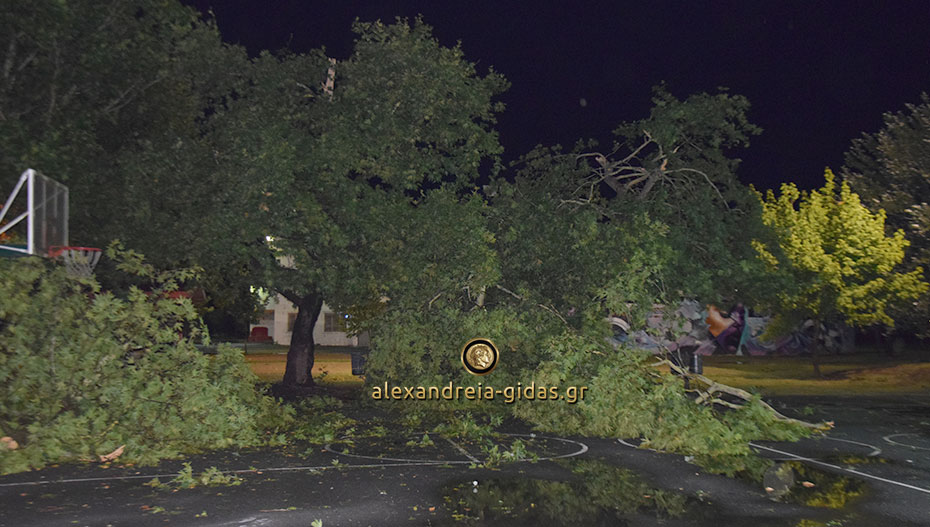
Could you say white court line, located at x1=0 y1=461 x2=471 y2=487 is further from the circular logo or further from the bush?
the circular logo

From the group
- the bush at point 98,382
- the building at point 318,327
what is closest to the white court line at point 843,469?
the bush at point 98,382

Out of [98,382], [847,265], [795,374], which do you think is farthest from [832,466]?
[795,374]

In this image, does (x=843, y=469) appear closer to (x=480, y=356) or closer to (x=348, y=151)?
(x=480, y=356)

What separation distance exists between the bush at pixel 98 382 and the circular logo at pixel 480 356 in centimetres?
542

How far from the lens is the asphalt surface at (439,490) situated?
8680 mm

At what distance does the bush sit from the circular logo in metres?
5.42

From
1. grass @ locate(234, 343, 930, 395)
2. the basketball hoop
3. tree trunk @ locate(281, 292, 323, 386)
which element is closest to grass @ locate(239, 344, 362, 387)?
grass @ locate(234, 343, 930, 395)

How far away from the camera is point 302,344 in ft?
81.1

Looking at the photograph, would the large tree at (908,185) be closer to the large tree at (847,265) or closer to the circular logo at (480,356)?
the large tree at (847,265)

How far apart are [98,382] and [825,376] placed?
1043 inches

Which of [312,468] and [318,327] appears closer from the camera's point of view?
[312,468]

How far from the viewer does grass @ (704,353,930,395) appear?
26.0m

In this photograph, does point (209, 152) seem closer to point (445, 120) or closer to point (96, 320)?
point (445, 120)

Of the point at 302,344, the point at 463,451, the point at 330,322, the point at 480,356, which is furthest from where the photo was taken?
the point at 330,322
